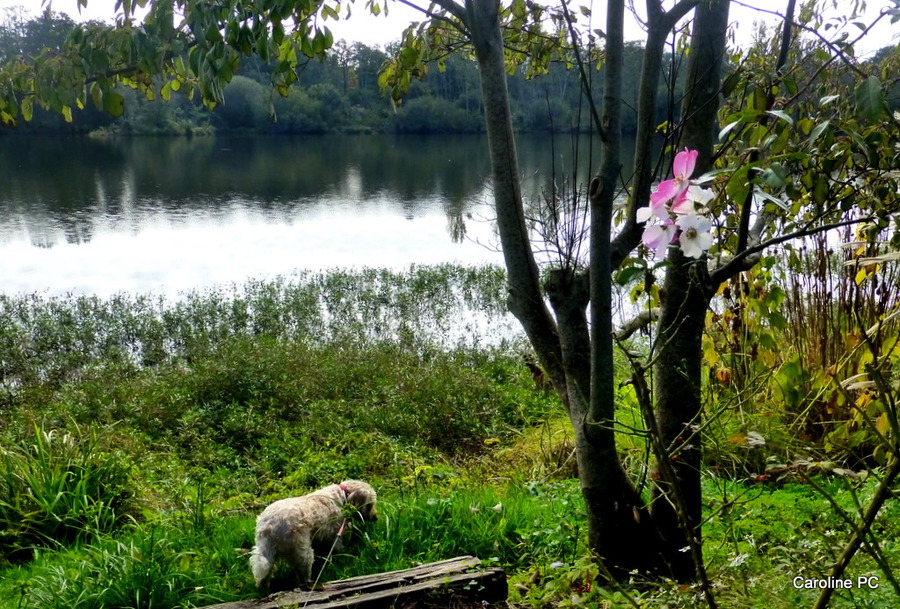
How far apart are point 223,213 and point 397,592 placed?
2024cm

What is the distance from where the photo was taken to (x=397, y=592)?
2.59 m

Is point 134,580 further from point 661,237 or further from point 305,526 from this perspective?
point 661,237

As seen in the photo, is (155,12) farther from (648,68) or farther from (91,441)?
(91,441)

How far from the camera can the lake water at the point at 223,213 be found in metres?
14.1

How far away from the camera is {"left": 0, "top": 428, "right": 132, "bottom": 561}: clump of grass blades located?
3710 mm

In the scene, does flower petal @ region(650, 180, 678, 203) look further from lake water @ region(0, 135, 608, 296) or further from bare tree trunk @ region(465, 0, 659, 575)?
lake water @ region(0, 135, 608, 296)

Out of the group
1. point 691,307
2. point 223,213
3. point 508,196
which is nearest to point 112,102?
point 508,196

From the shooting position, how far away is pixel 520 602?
8.60 feet

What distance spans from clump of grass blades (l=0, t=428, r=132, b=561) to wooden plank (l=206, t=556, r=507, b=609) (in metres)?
1.37

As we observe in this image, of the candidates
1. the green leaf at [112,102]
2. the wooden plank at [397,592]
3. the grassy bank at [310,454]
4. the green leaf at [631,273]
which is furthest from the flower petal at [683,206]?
the green leaf at [112,102]

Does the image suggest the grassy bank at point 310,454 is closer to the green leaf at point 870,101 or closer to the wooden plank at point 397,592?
the wooden plank at point 397,592

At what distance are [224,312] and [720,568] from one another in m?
8.64

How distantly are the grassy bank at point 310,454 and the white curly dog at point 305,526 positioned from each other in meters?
0.10

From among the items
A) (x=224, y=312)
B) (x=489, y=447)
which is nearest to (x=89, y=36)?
(x=489, y=447)
